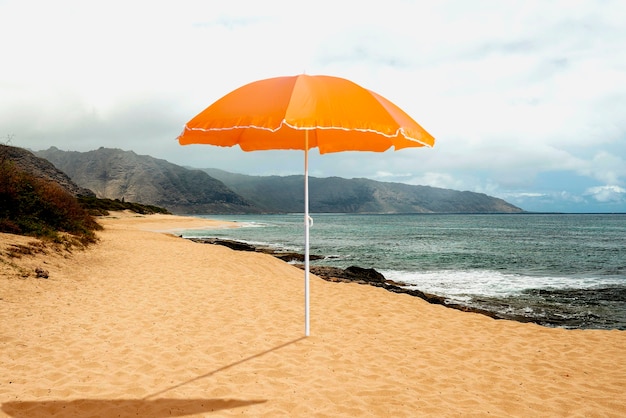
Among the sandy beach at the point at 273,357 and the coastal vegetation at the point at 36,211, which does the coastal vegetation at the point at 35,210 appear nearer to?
the coastal vegetation at the point at 36,211

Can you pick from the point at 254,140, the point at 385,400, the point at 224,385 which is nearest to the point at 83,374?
Answer: the point at 224,385

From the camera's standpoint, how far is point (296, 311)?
29.2 ft

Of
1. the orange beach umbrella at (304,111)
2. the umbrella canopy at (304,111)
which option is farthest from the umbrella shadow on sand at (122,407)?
the umbrella canopy at (304,111)

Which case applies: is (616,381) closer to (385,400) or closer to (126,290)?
(385,400)

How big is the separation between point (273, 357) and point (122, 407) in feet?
6.88

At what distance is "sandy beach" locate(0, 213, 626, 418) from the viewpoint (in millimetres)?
4398

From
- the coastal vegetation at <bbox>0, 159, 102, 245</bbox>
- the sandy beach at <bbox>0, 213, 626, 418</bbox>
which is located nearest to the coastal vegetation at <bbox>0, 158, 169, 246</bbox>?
the coastal vegetation at <bbox>0, 159, 102, 245</bbox>

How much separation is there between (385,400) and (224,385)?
5.92 ft

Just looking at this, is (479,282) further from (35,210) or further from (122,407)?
(35,210)

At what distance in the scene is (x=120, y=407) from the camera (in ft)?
13.8

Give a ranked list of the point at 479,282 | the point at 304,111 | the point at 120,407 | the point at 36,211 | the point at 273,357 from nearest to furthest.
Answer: the point at 120,407
the point at 304,111
the point at 273,357
the point at 36,211
the point at 479,282

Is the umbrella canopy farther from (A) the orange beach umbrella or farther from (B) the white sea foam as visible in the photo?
(B) the white sea foam

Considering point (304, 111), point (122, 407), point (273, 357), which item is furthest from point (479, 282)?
point (122, 407)

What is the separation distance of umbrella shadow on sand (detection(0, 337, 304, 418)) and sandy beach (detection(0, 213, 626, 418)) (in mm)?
16
